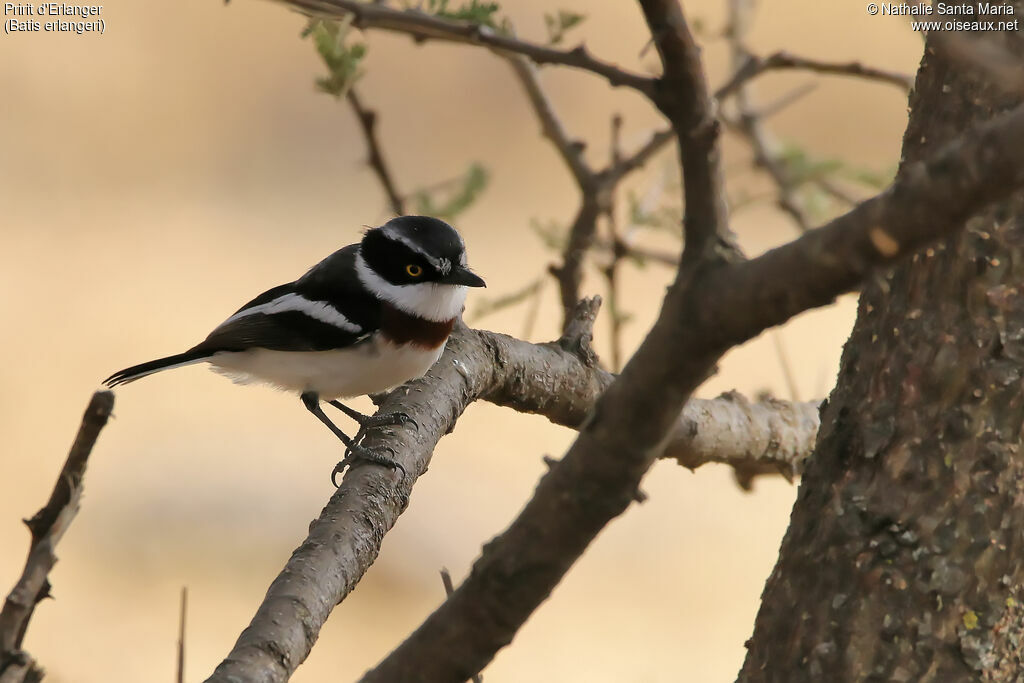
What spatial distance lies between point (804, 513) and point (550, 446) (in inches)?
262

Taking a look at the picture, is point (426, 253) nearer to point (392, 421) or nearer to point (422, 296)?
point (422, 296)

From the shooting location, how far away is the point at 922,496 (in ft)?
7.44

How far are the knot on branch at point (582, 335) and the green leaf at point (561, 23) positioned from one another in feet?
2.84

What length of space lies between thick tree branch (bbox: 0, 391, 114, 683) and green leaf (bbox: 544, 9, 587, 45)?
7.36 ft

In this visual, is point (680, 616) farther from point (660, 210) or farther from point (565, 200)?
point (565, 200)

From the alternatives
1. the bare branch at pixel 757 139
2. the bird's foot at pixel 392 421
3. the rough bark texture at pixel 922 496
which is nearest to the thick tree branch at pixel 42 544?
the rough bark texture at pixel 922 496

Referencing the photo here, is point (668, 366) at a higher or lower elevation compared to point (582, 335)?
lower

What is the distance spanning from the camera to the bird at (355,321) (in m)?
4.05

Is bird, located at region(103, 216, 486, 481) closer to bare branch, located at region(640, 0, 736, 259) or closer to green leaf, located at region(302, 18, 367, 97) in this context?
green leaf, located at region(302, 18, 367, 97)

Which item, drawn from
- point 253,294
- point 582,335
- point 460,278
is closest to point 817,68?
point 582,335

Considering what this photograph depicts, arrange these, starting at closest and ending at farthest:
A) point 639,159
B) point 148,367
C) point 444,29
A: point 444,29 < point 148,367 < point 639,159

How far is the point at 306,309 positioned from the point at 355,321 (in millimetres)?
263

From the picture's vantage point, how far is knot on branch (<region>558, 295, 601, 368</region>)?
3.69 m

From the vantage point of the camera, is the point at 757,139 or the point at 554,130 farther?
the point at 757,139
